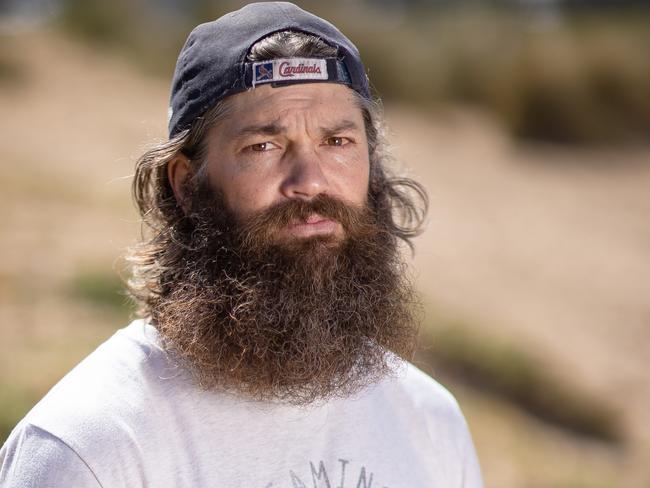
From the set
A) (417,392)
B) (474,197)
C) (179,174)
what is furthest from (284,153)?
(474,197)

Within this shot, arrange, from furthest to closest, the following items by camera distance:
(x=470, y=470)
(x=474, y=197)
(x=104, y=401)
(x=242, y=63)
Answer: (x=474, y=197)
(x=470, y=470)
(x=242, y=63)
(x=104, y=401)

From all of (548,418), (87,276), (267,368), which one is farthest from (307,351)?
(548,418)

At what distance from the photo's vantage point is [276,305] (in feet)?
7.45

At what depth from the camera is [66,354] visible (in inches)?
217

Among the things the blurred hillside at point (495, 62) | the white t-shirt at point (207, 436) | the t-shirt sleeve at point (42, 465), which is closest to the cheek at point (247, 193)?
the white t-shirt at point (207, 436)

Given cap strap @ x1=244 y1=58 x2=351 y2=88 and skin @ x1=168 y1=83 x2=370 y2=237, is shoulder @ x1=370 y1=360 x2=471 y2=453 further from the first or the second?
cap strap @ x1=244 y1=58 x2=351 y2=88

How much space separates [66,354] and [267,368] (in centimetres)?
361

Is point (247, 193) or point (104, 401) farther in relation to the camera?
point (247, 193)

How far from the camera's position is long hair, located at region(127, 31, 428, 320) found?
2.30 meters

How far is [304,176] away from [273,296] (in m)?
0.31

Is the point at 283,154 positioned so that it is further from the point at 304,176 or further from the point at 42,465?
the point at 42,465

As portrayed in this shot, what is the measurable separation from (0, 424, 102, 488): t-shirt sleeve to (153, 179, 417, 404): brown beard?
0.38 m

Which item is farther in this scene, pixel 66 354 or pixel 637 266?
pixel 637 266

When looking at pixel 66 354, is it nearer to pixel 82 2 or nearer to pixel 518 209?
pixel 518 209
